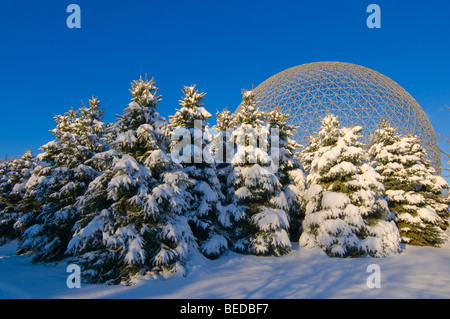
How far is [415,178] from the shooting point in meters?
20.1

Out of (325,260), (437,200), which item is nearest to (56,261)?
(325,260)

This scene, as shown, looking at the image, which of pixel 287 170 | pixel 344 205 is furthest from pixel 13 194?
pixel 344 205

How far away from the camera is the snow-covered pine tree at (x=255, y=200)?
14461mm

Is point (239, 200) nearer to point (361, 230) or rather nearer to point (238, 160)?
point (238, 160)

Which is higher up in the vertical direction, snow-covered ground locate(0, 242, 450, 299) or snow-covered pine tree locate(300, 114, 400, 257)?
snow-covered pine tree locate(300, 114, 400, 257)

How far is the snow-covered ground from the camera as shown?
8234mm

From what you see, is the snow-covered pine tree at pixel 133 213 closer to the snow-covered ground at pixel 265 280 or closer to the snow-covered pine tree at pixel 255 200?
the snow-covered ground at pixel 265 280

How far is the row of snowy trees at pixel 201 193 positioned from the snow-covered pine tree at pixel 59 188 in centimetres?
8

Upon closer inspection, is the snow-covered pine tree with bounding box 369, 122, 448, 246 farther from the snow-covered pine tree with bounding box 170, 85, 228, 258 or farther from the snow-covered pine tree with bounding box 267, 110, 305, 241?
the snow-covered pine tree with bounding box 170, 85, 228, 258

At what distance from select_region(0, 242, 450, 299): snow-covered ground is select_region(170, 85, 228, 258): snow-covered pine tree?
1423mm

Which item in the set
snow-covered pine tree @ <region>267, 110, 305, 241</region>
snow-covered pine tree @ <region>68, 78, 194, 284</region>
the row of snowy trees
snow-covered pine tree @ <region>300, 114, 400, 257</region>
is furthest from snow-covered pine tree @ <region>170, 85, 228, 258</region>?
snow-covered pine tree @ <region>300, 114, 400, 257</region>

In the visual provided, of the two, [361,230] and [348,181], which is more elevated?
[348,181]
